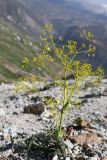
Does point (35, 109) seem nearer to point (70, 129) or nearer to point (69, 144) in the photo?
point (70, 129)

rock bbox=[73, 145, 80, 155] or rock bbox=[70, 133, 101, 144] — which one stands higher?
rock bbox=[70, 133, 101, 144]

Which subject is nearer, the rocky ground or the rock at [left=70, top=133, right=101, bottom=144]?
the rocky ground

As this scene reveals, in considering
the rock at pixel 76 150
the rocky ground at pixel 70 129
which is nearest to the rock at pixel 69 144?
the rocky ground at pixel 70 129

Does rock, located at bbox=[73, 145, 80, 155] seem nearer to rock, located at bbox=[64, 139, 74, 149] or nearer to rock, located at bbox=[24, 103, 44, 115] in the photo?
rock, located at bbox=[64, 139, 74, 149]

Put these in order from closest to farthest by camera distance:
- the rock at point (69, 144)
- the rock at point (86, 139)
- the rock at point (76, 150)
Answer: the rock at point (76, 150)
the rock at point (69, 144)
the rock at point (86, 139)

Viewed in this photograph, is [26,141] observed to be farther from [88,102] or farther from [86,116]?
[88,102]

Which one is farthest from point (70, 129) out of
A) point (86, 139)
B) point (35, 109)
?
point (35, 109)

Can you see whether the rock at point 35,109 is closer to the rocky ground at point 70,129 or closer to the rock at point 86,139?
the rocky ground at point 70,129

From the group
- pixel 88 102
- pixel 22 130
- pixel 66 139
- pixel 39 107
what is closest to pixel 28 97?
pixel 88 102

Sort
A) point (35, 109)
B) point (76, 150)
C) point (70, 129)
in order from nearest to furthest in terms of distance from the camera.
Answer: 1. point (76, 150)
2. point (70, 129)
3. point (35, 109)

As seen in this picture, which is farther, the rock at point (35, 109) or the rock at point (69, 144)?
the rock at point (35, 109)

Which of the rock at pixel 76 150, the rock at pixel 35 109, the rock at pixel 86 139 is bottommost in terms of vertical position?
the rock at pixel 76 150

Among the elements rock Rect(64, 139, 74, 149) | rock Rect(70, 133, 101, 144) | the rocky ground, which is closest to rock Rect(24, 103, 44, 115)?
the rocky ground
